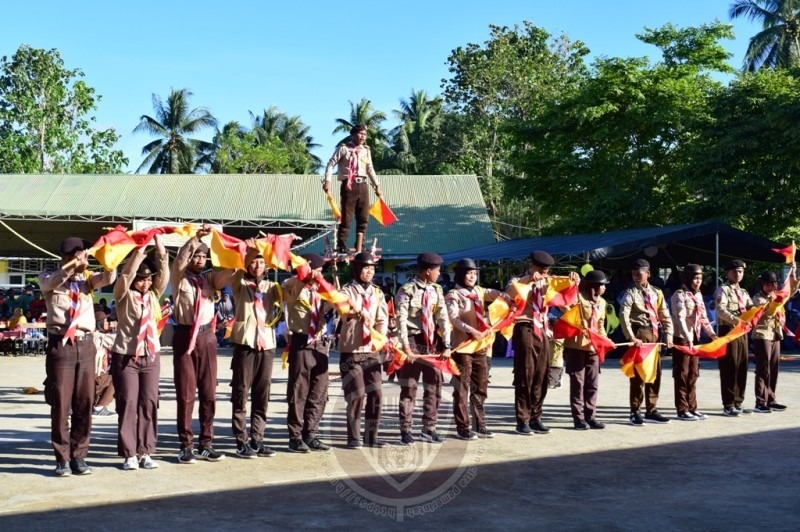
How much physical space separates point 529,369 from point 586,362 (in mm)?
734

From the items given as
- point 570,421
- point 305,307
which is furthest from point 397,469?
point 570,421

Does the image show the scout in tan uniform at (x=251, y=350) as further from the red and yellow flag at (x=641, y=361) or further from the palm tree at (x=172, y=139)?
the palm tree at (x=172, y=139)

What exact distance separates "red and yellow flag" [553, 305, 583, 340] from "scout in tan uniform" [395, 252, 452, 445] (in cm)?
148

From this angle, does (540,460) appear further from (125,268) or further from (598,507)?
(125,268)

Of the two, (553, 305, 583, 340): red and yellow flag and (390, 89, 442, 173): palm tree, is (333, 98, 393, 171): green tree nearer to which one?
(390, 89, 442, 173): palm tree

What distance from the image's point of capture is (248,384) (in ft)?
28.2

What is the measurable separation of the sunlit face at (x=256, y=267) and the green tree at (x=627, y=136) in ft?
76.3

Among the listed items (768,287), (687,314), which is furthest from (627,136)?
(687,314)

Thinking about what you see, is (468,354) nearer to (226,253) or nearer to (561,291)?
(561,291)

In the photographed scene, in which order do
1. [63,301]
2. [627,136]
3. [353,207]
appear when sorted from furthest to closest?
[627,136]
[353,207]
[63,301]

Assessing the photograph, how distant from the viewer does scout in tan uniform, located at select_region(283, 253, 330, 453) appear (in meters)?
8.91

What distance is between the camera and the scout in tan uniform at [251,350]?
→ 335 inches

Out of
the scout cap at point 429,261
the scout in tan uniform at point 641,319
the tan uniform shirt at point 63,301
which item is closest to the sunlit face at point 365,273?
the scout cap at point 429,261

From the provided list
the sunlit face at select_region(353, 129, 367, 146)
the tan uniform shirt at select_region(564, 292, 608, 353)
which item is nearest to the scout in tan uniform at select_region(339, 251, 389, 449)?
the tan uniform shirt at select_region(564, 292, 608, 353)
